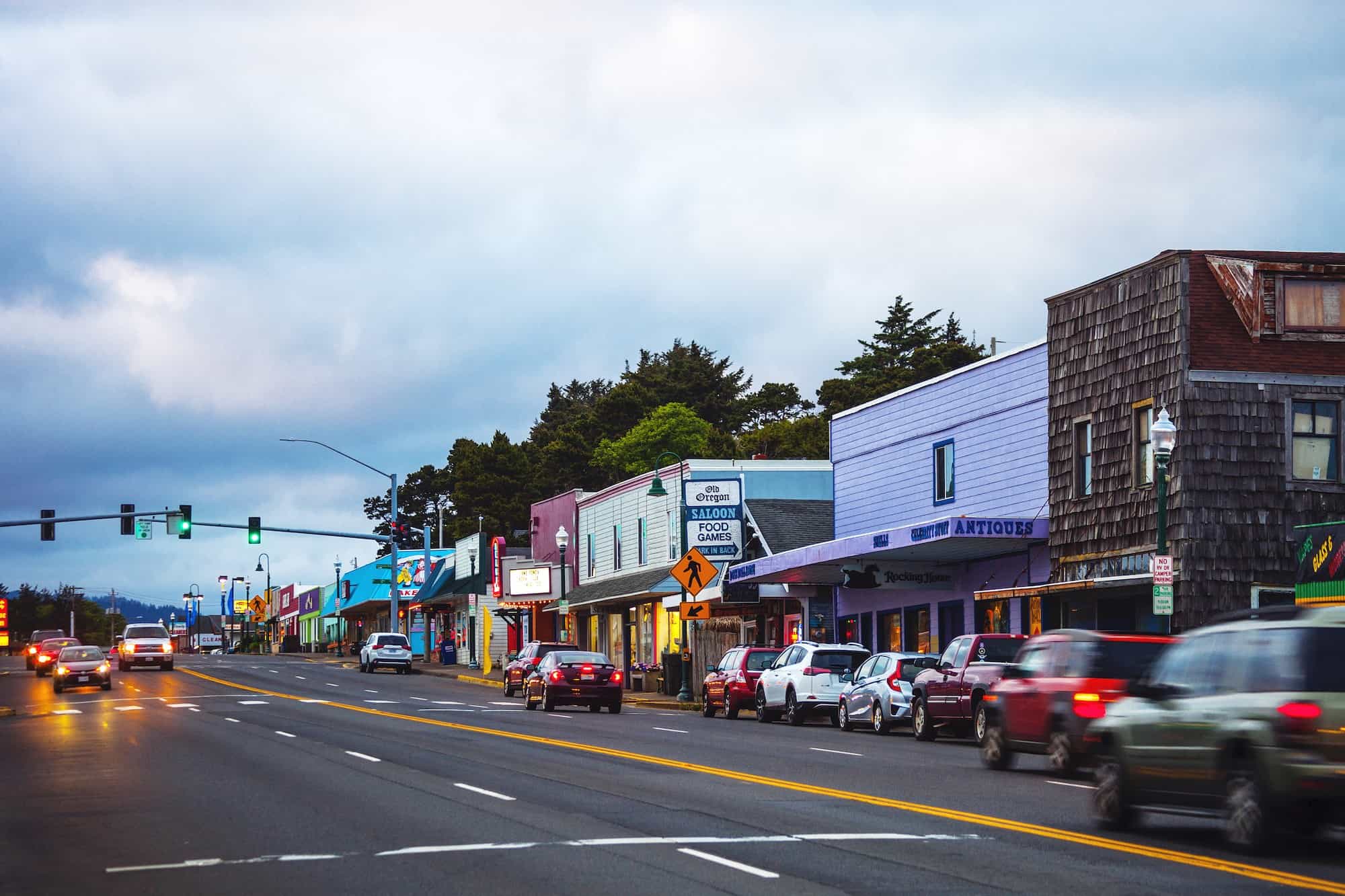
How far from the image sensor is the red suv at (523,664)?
5050cm

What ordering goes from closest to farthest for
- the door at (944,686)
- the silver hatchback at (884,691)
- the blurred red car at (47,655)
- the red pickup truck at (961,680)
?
the red pickup truck at (961,680), the door at (944,686), the silver hatchback at (884,691), the blurred red car at (47,655)

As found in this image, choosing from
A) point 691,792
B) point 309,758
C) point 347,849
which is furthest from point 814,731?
point 347,849

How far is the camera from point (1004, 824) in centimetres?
1541

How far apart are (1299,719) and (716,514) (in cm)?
3822

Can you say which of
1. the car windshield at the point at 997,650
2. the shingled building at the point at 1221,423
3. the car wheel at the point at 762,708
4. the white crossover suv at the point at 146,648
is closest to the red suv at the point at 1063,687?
the car windshield at the point at 997,650

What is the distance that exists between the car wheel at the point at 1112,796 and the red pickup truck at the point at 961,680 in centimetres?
Answer: 1156

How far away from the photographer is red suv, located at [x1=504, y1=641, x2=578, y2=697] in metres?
50.5

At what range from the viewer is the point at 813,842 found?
46.1 feet

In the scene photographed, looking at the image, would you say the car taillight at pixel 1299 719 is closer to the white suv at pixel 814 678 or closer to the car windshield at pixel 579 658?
the white suv at pixel 814 678

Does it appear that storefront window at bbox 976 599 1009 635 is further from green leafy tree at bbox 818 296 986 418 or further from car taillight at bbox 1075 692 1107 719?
green leafy tree at bbox 818 296 986 418

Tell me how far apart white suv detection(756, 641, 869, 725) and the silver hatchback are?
1487mm

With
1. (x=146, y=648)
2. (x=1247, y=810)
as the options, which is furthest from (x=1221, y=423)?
(x=146, y=648)

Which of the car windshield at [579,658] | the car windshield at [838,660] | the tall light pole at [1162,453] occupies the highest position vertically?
the tall light pole at [1162,453]

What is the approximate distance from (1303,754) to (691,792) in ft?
25.8
